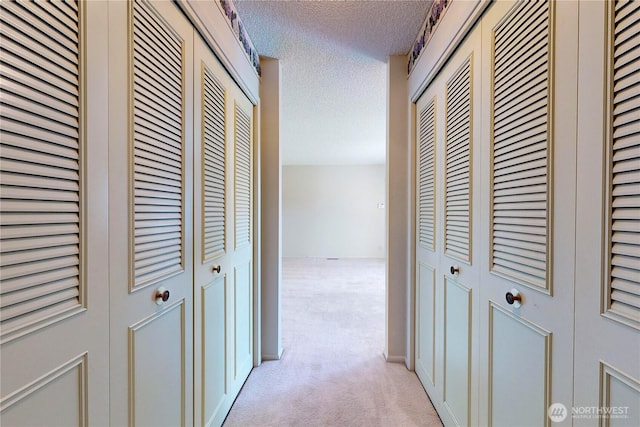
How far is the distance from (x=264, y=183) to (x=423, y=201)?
4.12ft

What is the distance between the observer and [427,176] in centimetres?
193

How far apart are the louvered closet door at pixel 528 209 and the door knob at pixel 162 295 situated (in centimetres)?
123

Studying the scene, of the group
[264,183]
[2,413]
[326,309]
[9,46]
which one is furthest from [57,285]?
[326,309]

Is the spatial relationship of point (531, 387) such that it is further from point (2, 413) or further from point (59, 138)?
point (59, 138)

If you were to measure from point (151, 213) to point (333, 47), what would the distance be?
181cm

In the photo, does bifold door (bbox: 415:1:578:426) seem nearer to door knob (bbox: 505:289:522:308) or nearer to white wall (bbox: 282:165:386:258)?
door knob (bbox: 505:289:522:308)

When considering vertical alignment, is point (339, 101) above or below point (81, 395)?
above

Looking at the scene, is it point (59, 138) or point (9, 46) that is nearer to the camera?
point (9, 46)

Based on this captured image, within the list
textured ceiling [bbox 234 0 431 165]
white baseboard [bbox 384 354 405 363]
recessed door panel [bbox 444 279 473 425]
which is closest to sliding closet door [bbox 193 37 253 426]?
textured ceiling [bbox 234 0 431 165]

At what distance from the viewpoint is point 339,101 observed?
3.19m

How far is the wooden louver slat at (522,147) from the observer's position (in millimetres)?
868

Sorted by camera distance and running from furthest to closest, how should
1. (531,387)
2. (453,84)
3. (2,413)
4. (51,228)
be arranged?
1. (453,84)
2. (531,387)
3. (51,228)
4. (2,413)

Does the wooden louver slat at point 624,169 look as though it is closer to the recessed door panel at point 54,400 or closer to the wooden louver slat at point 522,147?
the wooden louver slat at point 522,147

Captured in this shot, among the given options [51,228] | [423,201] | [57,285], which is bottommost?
[57,285]
